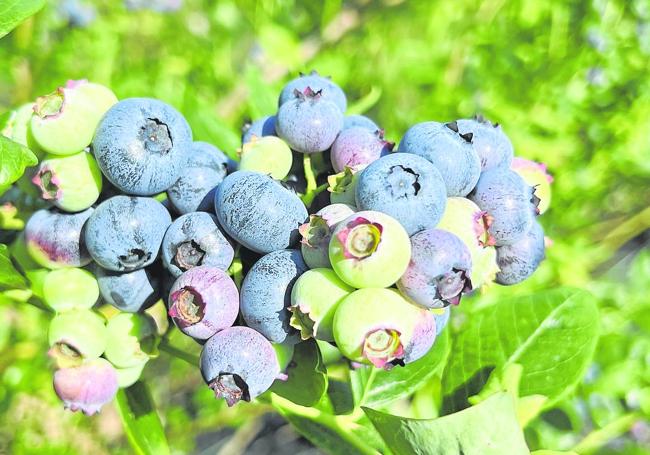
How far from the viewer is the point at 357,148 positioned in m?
0.96

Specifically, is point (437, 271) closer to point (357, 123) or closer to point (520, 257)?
point (520, 257)

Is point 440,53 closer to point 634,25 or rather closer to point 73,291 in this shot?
point 634,25

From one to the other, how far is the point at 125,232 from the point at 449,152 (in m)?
0.47

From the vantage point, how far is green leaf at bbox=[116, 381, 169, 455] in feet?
3.56

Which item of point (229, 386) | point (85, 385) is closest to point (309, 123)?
point (229, 386)

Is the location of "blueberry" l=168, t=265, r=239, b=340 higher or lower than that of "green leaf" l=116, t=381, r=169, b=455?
higher

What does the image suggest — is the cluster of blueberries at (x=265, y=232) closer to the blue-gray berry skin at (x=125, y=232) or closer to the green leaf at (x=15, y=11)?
the blue-gray berry skin at (x=125, y=232)

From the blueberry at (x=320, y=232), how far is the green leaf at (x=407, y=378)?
414 mm

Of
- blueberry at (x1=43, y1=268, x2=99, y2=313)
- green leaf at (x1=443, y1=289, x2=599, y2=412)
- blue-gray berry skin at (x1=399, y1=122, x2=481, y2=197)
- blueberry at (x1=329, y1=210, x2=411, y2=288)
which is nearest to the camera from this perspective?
blueberry at (x1=329, y1=210, x2=411, y2=288)

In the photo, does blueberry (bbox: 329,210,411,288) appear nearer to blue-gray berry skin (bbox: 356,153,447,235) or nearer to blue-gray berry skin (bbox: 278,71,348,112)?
blue-gray berry skin (bbox: 356,153,447,235)

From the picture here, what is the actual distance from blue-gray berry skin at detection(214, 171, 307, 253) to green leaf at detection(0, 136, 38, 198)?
0.84 ft

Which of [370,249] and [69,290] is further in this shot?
[69,290]

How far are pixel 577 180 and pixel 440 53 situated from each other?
684 mm

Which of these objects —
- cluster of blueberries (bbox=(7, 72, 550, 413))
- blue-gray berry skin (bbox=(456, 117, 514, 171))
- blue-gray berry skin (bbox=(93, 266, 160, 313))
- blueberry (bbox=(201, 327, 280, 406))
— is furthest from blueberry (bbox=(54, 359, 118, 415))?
blue-gray berry skin (bbox=(456, 117, 514, 171))
